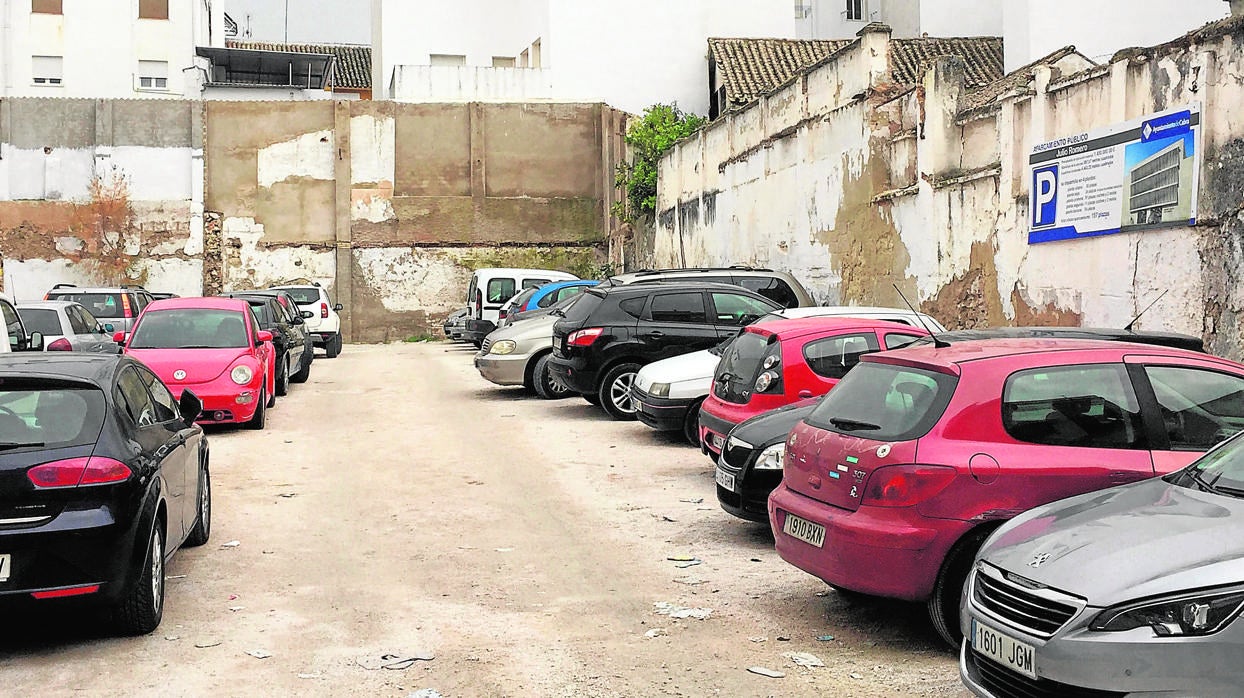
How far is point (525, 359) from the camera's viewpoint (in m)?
19.3

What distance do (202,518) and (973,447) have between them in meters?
5.53

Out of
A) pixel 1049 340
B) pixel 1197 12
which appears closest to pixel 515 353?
pixel 1049 340

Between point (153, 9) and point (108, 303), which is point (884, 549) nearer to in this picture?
point (108, 303)

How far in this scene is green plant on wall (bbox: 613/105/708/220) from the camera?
3644cm

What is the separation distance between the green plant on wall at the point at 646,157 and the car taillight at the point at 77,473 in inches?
1161

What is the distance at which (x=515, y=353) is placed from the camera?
1930 cm

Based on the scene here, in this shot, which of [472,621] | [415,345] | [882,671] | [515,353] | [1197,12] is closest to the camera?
[882,671]

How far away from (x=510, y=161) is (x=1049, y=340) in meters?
33.0

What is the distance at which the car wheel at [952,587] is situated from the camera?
6383mm

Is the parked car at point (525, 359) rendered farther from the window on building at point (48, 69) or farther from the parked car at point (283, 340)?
the window on building at point (48, 69)

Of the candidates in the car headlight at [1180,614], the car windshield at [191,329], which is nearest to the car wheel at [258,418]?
the car windshield at [191,329]

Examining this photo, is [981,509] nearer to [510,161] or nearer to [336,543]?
[336,543]

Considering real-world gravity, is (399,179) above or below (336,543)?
above

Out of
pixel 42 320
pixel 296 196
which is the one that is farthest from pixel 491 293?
pixel 42 320
